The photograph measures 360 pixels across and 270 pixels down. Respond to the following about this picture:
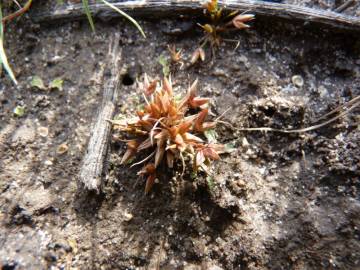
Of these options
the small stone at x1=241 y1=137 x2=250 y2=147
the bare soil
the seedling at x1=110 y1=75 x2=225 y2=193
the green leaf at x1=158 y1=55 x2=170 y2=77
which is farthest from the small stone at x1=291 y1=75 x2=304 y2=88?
the green leaf at x1=158 y1=55 x2=170 y2=77

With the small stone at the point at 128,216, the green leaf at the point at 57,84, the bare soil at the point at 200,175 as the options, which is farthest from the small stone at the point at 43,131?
the small stone at the point at 128,216

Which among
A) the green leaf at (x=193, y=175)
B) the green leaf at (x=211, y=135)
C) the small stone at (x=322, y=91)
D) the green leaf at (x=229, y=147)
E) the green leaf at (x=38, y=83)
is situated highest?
the small stone at (x=322, y=91)

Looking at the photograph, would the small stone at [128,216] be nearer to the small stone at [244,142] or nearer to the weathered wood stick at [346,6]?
the small stone at [244,142]

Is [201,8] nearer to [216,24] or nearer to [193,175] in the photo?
[216,24]

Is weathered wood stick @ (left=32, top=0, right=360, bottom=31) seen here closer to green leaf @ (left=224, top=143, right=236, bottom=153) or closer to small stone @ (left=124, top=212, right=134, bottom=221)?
green leaf @ (left=224, top=143, right=236, bottom=153)

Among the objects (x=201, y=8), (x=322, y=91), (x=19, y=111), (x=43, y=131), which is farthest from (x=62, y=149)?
(x=322, y=91)

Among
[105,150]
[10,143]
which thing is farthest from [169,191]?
[10,143]
